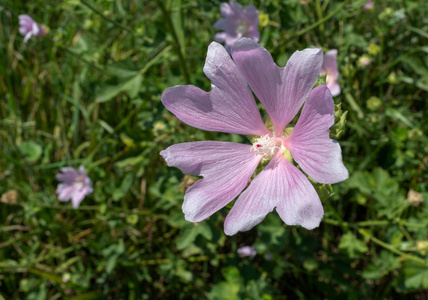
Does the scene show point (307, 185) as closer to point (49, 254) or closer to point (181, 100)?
point (181, 100)

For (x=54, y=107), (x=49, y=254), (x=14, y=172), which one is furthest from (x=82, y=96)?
(x=49, y=254)

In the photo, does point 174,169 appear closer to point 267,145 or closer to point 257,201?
point 267,145

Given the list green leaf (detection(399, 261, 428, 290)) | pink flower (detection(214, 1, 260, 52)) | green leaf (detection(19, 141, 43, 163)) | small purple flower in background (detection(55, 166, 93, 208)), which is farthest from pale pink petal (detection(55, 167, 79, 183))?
green leaf (detection(399, 261, 428, 290))

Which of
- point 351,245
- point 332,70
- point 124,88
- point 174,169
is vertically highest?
point 124,88

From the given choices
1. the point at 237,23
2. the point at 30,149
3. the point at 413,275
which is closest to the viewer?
the point at 413,275

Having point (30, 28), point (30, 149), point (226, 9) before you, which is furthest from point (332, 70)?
point (30, 149)

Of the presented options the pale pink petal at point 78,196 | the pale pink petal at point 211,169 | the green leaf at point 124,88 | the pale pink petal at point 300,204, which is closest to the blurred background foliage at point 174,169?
the green leaf at point 124,88
